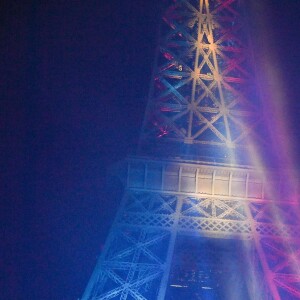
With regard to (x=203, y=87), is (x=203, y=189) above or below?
below

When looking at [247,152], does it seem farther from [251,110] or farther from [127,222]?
[127,222]

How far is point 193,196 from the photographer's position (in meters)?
11.7

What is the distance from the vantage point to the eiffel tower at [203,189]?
991cm

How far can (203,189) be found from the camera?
11.7m

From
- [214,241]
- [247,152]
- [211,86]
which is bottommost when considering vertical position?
[214,241]

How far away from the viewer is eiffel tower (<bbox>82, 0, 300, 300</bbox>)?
390 inches

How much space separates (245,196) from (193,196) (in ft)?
5.24

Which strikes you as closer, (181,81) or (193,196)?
(193,196)

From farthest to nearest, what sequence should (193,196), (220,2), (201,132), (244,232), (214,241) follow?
(220,2) → (201,132) → (214,241) → (193,196) → (244,232)

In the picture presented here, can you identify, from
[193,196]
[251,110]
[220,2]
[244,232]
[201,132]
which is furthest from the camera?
[220,2]

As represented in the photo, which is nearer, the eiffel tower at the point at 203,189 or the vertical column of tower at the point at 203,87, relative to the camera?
the eiffel tower at the point at 203,189

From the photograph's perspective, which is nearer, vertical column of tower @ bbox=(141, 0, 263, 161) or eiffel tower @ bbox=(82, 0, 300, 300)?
eiffel tower @ bbox=(82, 0, 300, 300)

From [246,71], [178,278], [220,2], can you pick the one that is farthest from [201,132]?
[220,2]

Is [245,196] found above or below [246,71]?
below
